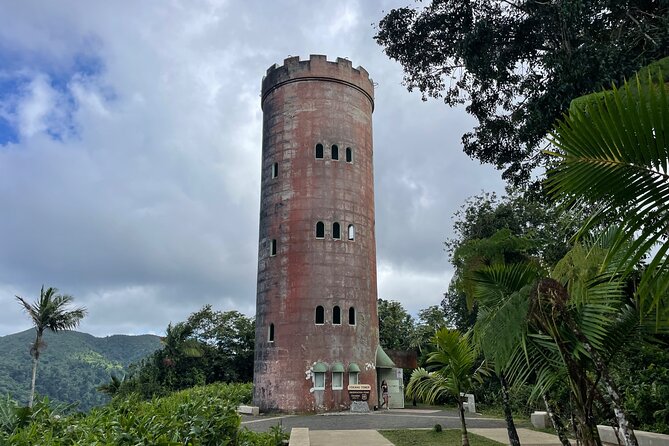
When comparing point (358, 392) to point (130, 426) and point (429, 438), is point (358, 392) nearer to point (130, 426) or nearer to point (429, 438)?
point (429, 438)

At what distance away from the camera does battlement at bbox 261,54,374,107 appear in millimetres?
25797

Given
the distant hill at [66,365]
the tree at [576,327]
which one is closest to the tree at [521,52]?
the tree at [576,327]

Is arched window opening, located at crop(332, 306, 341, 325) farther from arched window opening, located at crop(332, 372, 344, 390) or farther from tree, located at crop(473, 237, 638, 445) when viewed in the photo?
tree, located at crop(473, 237, 638, 445)

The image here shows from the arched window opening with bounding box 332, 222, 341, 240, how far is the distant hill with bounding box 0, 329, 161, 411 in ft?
162

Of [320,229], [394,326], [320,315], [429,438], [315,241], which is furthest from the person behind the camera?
[394,326]

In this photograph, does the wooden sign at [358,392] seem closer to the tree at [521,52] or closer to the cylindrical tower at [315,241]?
the cylindrical tower at [315,241]

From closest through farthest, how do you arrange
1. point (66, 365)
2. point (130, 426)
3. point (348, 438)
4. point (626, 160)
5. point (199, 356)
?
point (626, 160) → point (130, 426) → point (348, 438) → point (199, 356) → point (66, 365)

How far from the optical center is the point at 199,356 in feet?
113

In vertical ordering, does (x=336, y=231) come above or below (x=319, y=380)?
above

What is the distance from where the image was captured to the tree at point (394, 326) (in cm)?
3678

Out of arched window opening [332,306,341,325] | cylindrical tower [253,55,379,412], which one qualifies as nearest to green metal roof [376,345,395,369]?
cylindrical tower [253,55,379,412]

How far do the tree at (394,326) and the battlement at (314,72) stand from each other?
17.6m

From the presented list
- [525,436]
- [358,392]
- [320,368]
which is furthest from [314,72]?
[525,436]

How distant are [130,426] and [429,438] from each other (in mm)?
8286
